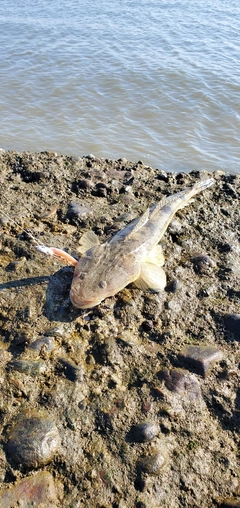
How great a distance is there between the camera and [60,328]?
3555 millimetres

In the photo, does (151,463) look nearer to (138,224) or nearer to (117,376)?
(117,376)

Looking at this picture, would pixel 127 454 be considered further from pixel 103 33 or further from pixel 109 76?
pixel 103 33

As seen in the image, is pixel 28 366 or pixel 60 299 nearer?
pixel 28 366

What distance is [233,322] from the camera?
3.84m

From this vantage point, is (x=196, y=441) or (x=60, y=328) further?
(x=60, y=328)

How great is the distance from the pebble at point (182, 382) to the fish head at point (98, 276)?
2.60 feet

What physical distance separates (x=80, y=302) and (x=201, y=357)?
104 centimetres

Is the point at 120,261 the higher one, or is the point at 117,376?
the point at 120,261

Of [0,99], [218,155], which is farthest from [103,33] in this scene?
[218,155]

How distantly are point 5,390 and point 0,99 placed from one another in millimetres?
8975

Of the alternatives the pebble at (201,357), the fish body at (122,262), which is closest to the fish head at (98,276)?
the fish body at (122,262)

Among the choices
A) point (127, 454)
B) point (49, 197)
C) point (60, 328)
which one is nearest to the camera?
point (127, 454)

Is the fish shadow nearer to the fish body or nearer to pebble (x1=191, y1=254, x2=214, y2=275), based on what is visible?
the fish body

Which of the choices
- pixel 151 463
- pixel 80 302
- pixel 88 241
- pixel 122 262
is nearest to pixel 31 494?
pixel 151 463
